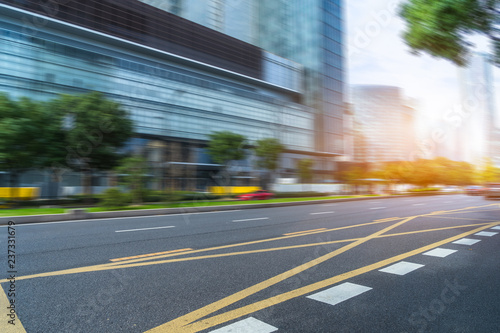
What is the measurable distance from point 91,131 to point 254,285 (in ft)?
74.2

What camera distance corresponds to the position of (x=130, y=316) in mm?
3084

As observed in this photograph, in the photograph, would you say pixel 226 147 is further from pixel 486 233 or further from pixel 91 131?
pixel 486 233

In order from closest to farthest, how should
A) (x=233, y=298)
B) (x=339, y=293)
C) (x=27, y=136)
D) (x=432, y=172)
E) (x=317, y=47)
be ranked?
(x=233, y=298) < (x=339, y=293) < (x=27, y=136) < (x=432, y=172) < (x=317, y=47)

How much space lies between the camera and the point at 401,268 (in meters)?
4.82

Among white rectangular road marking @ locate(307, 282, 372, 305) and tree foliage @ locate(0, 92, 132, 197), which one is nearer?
white rectangular road marking @ locate(307, 282, 372, 305)

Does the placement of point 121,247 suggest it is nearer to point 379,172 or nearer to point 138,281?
point 138,281

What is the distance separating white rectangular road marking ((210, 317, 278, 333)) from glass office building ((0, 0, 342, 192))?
1263 inches

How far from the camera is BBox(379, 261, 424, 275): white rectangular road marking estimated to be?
15.2 feet

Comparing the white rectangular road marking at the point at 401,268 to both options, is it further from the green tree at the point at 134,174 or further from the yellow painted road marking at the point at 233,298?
the green tree at the point at 134,174

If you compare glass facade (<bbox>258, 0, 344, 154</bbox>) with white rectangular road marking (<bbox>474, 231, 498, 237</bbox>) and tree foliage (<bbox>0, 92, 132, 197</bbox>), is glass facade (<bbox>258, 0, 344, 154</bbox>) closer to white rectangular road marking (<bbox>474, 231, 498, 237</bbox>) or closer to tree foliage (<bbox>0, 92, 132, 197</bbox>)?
tree foliage (<bbox>0, 92, 132, 197</bbox>)

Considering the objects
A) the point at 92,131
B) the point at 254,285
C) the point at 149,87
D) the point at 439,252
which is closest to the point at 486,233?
the point at 439,252

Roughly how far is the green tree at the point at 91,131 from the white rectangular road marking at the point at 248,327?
75.4 ft

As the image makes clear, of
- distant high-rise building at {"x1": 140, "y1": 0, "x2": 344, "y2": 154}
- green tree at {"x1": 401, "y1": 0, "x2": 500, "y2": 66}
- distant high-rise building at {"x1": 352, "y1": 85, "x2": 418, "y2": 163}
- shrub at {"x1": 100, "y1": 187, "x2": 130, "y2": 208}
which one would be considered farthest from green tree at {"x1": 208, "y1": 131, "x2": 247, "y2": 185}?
distant high-rise building at {"x1": 140, "y1": 0, "x2": 344, "y2": 154}

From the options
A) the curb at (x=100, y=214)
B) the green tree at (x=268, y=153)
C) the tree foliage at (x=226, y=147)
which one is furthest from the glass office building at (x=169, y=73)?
the curb at (x=100, y=214)
